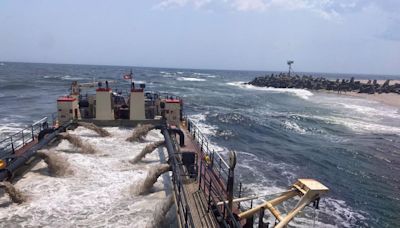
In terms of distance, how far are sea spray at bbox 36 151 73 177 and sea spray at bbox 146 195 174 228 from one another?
17.3 ft

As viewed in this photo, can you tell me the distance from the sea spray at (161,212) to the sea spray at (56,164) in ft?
17.3

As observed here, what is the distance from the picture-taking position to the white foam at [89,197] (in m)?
11.7

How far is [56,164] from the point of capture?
52.0 feet

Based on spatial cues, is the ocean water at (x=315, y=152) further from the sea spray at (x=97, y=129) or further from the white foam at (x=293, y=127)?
the sea spray at (x=97, y=129)

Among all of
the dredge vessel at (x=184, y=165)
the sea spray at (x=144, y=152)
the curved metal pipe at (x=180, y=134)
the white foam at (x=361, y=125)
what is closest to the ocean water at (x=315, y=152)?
the white foam at (x=361, y=125)

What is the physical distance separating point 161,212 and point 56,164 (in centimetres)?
654

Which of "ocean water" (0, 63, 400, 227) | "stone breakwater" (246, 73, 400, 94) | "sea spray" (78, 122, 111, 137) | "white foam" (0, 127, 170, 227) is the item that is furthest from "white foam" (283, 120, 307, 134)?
"stone breakwater" (246, 73, 400, 94)

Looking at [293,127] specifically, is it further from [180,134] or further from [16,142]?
[16,142]

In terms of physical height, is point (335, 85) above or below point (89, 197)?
below

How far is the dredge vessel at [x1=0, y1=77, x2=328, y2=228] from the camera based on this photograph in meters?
10.9

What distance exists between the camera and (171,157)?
15633mm

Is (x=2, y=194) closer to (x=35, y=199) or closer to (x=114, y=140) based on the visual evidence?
(x=35, y=199)

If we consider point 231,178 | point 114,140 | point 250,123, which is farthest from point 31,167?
point 250,123

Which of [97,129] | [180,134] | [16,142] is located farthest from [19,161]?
[16,142]
